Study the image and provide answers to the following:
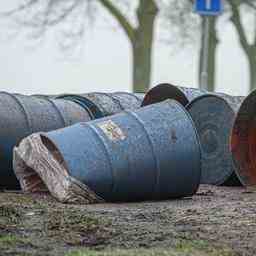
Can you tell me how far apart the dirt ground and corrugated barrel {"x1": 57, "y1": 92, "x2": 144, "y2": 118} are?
1.95 meters

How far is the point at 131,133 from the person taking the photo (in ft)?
24.4

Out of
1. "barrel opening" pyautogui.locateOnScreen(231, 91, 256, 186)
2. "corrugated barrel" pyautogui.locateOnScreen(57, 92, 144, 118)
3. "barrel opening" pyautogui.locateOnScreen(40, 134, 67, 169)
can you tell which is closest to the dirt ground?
"barrel opening" pyautogui.locateOnScreen(40, 134, 67, 169)

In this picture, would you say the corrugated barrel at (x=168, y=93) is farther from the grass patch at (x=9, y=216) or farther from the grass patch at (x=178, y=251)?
the grass patch at (x=178, y=251)

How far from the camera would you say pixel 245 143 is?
8984 millimetres

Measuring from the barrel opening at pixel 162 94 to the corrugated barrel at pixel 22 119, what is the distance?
3.73 feet

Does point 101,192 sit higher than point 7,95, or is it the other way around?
point 7,95

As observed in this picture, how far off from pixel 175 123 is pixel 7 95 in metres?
1.88

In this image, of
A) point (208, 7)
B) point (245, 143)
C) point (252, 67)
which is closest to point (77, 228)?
point (245, 143)

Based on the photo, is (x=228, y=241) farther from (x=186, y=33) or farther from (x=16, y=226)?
(x=186, y=33)

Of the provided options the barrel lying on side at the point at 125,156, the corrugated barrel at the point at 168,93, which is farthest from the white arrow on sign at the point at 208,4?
the barrel lying on side at the point at 125,156

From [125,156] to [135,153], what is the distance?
9 centimetres

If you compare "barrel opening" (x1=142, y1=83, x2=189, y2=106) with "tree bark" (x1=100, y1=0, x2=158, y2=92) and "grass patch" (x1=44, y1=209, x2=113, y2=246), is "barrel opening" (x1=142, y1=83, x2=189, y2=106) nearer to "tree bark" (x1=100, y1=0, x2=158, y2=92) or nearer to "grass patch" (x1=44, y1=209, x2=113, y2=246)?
"grass patch" (x1=44, y1=209, x2=113, y2=246)

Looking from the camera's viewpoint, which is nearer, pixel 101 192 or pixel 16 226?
pixel 16 226

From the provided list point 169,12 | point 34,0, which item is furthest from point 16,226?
point 169,12
